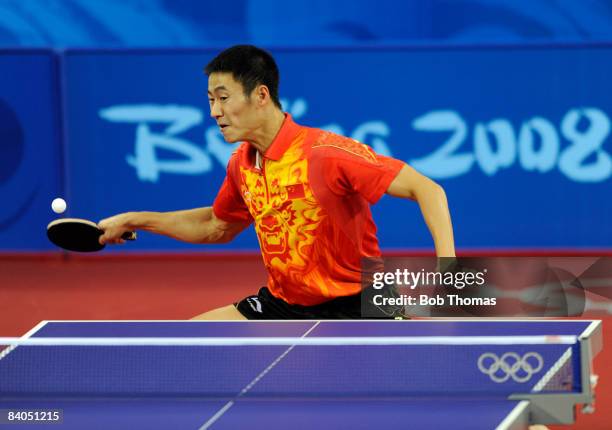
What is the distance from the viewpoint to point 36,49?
9.25 meters

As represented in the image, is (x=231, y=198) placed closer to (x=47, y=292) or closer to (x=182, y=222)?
(x=182, y=222)

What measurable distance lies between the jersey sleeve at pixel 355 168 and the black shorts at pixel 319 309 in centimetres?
45

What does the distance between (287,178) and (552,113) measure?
446 cm

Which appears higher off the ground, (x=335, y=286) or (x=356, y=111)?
(x=356, y=111)

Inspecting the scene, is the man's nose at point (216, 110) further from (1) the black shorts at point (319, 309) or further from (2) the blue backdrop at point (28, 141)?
(2) the blue backdrop at point (28, 141)

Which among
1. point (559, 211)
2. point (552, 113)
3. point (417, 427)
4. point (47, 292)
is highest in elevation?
point (552, 113)

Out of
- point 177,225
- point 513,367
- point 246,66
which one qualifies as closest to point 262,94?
point 246,66

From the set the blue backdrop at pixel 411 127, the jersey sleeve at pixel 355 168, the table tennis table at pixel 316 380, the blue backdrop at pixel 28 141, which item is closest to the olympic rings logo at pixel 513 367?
the table tennis table at pixel 316 380

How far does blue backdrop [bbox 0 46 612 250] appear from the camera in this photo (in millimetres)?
8969

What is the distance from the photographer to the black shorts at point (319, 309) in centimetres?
490

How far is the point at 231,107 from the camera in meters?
4.89

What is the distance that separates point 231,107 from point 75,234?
80 centimetres

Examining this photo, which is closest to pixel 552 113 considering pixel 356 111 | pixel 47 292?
pixel 356 111

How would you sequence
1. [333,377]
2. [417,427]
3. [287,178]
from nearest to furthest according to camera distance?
[417,427], [333,377], [287,178]
